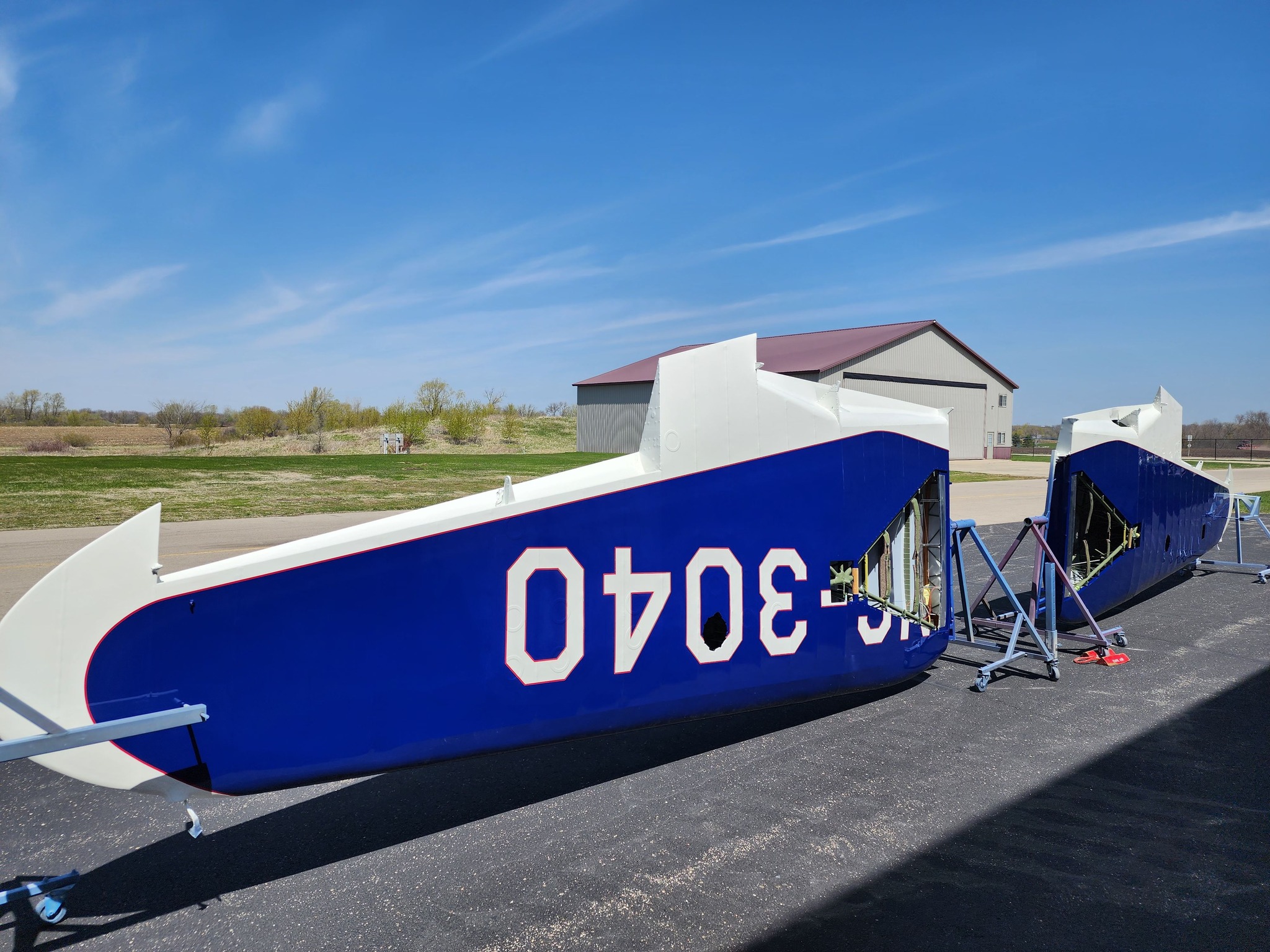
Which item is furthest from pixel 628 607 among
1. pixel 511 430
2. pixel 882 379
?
pixel 511 430

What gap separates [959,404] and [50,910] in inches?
2315

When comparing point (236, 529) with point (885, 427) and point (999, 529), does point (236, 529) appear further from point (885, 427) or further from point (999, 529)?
point (999, 529)

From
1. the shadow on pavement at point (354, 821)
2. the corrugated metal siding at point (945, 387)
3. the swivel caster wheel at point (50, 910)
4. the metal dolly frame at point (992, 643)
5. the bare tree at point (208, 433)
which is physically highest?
the corrugated metal siding at point (945, 387)

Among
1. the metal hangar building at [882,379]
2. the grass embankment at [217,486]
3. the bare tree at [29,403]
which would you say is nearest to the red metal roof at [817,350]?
the metal hangar building at [882,379]

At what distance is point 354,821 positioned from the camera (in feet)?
15.7

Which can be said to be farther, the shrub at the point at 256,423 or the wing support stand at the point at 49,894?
the shrub at the point at 256,423

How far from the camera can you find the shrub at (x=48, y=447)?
1909 inches

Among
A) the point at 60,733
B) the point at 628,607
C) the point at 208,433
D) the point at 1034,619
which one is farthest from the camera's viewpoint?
the point at 208,433

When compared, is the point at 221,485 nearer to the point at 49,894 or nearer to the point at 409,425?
the point at 49,894

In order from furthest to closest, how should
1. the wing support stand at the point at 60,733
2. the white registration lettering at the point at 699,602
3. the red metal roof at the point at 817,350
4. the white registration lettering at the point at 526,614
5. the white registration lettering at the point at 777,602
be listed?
the red metal roof at the point at 817,350 < the white registration lettering at the point at 777,602 < the white registration lettering at the point at 699,602 < the white registration lettering at the point at 526,614 < the wing support stand at the point at 60,733

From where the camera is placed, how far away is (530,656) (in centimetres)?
420

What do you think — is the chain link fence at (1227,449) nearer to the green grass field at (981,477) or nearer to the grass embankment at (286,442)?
the green grass field at (981,477)

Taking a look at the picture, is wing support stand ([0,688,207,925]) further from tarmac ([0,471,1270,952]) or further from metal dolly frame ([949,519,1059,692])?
metal dolly frame ([949,519,1059,692])

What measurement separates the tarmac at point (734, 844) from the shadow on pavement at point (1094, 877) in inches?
0.6
